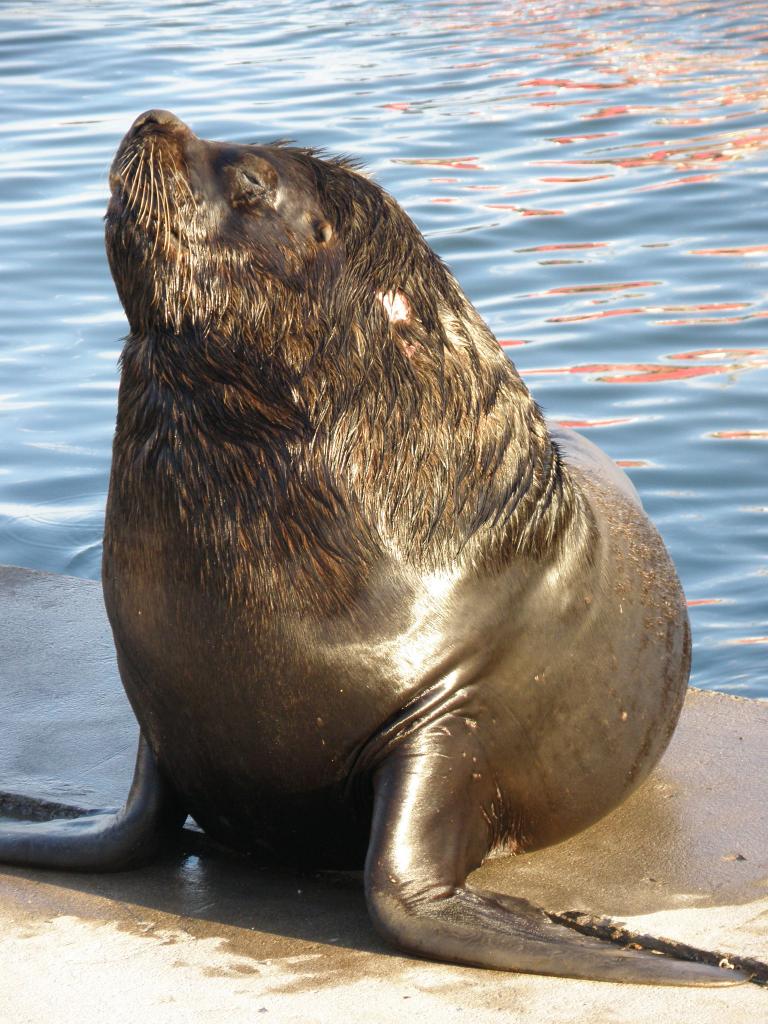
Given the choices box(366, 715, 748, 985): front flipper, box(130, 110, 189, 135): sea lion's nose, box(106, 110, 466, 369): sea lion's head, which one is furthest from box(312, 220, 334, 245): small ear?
box(366, 715, 748, 985): front flipper

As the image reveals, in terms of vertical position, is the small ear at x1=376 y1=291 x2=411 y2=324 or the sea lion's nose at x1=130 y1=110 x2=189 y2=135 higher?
the sea lion's nose at x1=130 y1=110 x2=189 y2=135

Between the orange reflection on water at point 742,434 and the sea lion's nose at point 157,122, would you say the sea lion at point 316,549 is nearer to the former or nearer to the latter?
the sea lion's nose at point 157,122

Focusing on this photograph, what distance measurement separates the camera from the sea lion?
3822mm

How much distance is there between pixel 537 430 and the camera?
4.24 m

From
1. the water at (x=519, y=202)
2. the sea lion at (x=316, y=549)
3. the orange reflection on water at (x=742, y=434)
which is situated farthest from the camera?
the orange reflection on water at (x=742, y=434)

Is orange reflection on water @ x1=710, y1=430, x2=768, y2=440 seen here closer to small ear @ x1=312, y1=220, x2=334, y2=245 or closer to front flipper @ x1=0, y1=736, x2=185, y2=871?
small ear @ x1=312, y1=220, x2=334, y2=245

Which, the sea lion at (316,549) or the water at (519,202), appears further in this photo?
the water at (519,202)

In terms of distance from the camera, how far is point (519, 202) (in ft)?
43.3

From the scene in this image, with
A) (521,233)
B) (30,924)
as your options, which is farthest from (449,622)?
(521,233)

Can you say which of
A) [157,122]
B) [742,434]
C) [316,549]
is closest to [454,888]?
[316,549]

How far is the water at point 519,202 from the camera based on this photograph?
8211 millimetres

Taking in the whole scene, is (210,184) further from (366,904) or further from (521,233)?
(521,233)

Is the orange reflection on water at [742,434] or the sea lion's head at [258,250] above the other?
the sea lion's head at [258,250]

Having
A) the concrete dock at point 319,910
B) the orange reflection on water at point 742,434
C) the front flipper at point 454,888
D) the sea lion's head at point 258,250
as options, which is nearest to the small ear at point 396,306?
the sea lion's head at point 258,250
